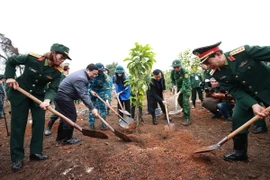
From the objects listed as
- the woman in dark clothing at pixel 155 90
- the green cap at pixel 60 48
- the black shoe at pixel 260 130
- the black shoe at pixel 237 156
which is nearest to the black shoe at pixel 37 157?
the green cap at pixel 60 48

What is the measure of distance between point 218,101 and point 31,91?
17.4 feet

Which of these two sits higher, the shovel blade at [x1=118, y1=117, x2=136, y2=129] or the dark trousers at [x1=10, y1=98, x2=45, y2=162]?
the dark trousers at [x1=10, y1=98, x2=45, y2=162]

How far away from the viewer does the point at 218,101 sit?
667 centimetres

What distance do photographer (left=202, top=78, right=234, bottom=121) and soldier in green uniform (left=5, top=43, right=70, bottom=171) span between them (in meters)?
4.72

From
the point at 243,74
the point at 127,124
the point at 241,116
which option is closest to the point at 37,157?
the point at 127,124

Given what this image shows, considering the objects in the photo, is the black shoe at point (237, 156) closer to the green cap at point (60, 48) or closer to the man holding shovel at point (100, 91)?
the green cap at point (60, 48)

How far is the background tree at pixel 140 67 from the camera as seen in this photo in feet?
17.1

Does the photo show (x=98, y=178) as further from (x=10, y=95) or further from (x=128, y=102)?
(x=128, y=102)

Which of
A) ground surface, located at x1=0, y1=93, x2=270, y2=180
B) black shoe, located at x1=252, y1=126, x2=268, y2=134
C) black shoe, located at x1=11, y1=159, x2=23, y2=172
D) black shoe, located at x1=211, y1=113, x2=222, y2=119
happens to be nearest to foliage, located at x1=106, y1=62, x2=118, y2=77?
black shoe, located at x1=211, y1=113, x2=222, y2=119

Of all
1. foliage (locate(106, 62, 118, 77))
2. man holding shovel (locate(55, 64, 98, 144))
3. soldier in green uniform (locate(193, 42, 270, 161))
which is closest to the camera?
soldier in green uniform (locate(193, 42, 270, 161))

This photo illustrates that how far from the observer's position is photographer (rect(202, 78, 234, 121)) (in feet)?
20.8

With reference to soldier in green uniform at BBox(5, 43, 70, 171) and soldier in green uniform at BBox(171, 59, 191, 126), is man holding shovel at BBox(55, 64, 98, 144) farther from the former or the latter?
soldier in green uniform at BBox(171, 59, 191, 126)

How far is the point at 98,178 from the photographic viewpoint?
9.62ft

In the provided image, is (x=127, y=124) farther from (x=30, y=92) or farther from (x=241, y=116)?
(x=241, y=116)
